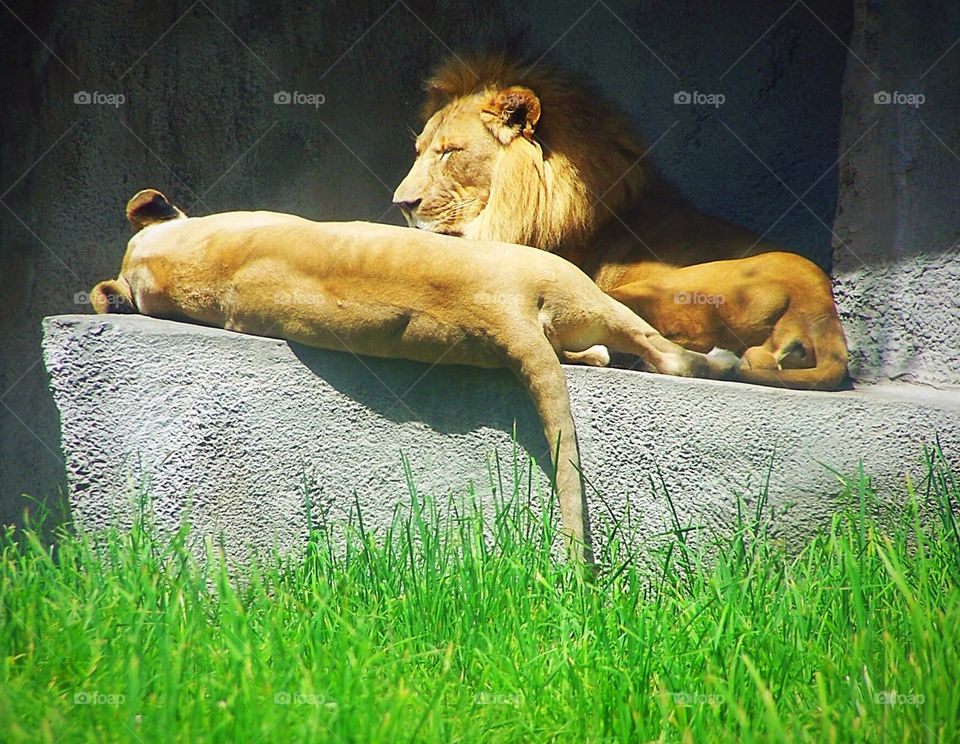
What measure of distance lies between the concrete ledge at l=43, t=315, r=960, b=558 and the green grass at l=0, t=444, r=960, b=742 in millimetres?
224

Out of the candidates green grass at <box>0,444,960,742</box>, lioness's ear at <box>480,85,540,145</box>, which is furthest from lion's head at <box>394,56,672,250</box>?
green grass at <box>0,444,960,742</box>

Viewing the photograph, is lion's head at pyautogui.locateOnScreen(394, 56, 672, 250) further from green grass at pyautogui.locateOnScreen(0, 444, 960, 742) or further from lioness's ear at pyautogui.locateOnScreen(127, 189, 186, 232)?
green grass at pyautogui.locateOnScreen(0, 444, 960, 742)

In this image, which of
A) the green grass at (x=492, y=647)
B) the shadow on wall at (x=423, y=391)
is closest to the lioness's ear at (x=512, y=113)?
the shadow on wall at (x=423, y=391)

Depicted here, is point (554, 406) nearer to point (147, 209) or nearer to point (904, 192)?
point (904, 192)

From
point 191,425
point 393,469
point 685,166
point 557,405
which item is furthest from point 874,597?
point 685,166

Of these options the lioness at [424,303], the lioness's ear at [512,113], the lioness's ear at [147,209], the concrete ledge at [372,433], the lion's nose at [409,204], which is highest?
the lioness's ear at [512,113]

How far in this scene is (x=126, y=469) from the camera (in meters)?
3.04

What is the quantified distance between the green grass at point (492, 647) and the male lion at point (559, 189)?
3.82 feet

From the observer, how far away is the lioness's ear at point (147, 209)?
3.51 meters

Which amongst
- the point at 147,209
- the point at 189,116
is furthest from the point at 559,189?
the point at 189,116

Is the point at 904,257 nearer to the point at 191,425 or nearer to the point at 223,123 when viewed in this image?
the point at 191,425

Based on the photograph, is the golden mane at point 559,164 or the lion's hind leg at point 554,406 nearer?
the lion's hind leg at point 554,406

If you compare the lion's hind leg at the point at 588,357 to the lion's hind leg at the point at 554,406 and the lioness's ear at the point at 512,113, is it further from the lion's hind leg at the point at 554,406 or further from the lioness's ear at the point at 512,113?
the lioness's ear at the point at 512,113

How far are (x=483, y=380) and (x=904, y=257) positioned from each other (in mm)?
1441
